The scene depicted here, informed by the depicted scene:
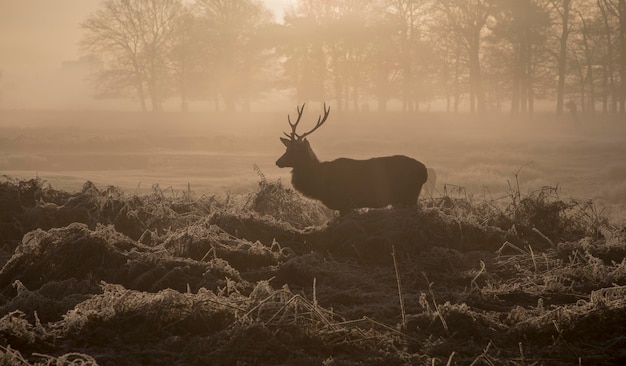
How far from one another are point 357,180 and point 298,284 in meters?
3.68

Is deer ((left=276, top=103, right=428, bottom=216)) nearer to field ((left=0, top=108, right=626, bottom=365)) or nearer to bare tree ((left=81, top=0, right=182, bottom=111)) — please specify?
field ((left=0, top=108, right=626, bottom=365))

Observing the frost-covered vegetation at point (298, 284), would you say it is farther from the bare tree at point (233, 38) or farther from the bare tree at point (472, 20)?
the bare tree at point (233, 38)

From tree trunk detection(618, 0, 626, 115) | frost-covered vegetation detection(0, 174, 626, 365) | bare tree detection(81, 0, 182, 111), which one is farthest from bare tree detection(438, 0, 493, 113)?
frost-covered vegetation detection(0, 174, 626, 365)

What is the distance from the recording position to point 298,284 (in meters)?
7.16

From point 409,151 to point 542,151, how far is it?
6.26 meters

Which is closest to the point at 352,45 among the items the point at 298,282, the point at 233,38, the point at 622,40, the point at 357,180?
the point at 233,38

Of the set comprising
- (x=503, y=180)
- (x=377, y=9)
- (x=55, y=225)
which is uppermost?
(x=377, y=9)

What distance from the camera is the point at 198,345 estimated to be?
514 cm

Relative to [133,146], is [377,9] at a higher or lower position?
higher

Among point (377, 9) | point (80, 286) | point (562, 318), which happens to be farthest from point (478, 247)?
point (377, 9)

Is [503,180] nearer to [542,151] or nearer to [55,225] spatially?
[542,151]

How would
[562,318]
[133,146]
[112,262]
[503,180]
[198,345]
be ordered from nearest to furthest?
[198,345] < [562,318] < [112,262] < [503,180] < [133,146]

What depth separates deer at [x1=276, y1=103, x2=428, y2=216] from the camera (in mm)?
10492

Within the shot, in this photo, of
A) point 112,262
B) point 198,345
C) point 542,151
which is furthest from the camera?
point 542,151
